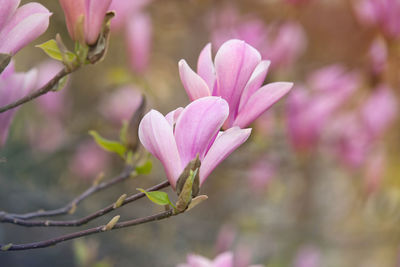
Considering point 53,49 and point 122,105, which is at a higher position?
point 53,49

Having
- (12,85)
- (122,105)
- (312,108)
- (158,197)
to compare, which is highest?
(12,85)

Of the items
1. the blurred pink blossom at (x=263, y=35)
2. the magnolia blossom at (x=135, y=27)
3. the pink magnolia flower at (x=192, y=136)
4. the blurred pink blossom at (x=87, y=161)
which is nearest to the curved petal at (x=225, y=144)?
the pink magnolia flower at (x=192, y=136)

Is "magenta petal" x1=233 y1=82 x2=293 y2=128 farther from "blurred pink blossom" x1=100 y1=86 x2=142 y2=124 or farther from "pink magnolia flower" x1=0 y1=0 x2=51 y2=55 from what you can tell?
"blurred pink blossom" x1=100 y1=86 x2=142 y2=124

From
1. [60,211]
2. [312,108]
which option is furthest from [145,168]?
[312,108]

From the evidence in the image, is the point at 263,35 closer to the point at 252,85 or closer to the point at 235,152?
the point at 235,152

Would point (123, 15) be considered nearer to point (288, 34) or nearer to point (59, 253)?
point (288, 34)

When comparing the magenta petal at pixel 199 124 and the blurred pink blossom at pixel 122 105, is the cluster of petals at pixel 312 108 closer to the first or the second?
the blurred pink blossom at pixel 122 105

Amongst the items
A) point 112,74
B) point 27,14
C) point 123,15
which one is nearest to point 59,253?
point 112,74

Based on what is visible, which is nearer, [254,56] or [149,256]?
[254,56]
